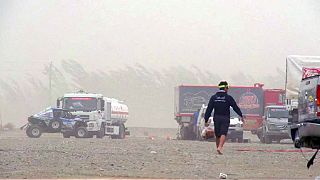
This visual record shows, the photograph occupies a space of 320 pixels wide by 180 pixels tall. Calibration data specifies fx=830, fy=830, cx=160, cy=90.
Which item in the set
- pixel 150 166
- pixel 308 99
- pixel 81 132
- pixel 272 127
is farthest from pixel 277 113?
pixel 308 99

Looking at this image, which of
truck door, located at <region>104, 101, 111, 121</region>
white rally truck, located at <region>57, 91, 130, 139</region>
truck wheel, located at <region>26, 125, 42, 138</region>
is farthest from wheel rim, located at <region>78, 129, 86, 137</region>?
truck wheel, located at <region>26, 125, 42, 138</region>

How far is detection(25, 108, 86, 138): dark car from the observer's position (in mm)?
43219

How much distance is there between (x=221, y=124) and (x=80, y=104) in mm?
25193

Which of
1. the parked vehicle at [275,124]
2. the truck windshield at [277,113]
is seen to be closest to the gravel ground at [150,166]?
the parked vehicle at [275,124]

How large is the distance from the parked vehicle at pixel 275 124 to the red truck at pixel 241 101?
6.76 m

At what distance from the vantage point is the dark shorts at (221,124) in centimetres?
1906

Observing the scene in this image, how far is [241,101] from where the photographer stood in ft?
153

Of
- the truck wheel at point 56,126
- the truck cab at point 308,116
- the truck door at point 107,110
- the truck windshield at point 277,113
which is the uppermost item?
the truck door at point 107,110

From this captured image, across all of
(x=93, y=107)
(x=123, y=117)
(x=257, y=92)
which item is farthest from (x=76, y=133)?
(x=257, y=92)

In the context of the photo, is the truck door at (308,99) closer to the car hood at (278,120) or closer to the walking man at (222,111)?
the walking man at (222,111)

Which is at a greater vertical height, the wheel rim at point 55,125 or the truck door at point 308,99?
the wheel rim at point 55,125

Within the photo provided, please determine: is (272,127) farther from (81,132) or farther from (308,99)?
(308,99)

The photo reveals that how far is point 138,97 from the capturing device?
7425 centimetres

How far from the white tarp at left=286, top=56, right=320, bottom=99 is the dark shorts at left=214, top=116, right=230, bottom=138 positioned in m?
2.18
